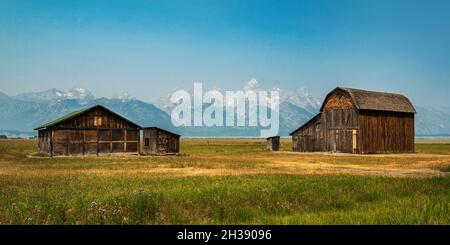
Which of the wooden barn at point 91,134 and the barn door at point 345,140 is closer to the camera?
the wooden barn at point 91,134

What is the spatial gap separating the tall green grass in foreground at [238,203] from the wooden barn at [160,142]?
39.7m

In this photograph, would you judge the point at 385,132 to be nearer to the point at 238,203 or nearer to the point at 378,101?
the point at 378,101

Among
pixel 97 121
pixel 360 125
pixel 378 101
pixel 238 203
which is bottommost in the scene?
pixel 238 203

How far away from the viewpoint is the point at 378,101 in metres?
64.9

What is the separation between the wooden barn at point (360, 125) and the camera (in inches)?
2405

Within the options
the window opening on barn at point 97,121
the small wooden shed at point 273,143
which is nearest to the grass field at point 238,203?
the window opening on barn at point 97,121

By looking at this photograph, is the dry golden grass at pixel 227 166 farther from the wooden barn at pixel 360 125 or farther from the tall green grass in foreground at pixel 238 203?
the wooden barn at pixel 360 125

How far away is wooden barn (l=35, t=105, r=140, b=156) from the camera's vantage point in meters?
53.5

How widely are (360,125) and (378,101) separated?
682cm

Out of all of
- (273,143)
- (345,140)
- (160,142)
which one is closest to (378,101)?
(345,140)

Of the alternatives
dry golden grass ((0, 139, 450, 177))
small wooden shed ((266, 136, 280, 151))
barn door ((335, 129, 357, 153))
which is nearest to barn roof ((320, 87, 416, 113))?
barn door ((335, 129, 357, 153))

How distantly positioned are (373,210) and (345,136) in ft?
165

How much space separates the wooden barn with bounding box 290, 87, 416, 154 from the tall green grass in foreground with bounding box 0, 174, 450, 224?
4057cm
